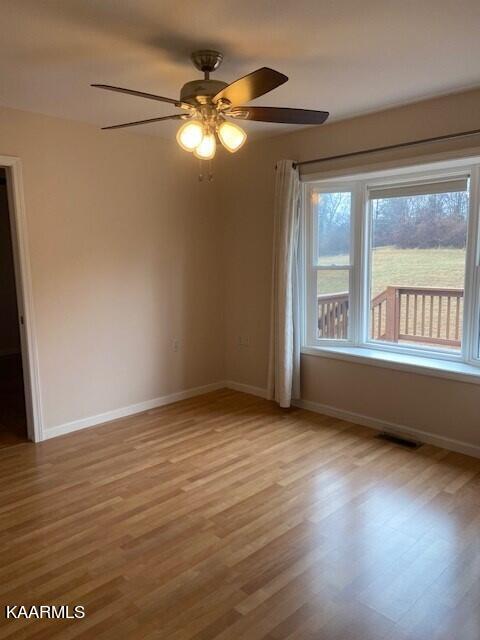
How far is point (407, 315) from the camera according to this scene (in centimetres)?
406

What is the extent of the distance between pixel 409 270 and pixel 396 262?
13cm

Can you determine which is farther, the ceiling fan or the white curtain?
the white curtain

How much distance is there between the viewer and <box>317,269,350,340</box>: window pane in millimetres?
4316

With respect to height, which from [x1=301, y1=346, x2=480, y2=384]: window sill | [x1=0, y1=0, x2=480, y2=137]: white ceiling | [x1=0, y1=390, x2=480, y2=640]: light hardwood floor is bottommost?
[x1=0, y1=390, x2=480, y2=640]: light hardwood floor

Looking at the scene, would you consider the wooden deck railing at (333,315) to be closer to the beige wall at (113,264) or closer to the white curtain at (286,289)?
the white curtain at (286,289)

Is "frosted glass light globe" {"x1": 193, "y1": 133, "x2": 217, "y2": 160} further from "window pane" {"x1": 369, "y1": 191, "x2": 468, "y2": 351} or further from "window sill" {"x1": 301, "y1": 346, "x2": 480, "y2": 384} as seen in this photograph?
"window sill" {"x1": 301, "y1": 346, "x2": 480, "y2": 384}

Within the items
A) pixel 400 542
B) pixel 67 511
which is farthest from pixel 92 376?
pixel 400 542

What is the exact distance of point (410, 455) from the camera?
3410mm

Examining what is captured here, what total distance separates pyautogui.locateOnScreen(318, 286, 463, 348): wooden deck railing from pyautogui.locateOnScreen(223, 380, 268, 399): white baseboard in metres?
0.90

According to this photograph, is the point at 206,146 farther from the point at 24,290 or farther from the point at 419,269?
the point at 419,269

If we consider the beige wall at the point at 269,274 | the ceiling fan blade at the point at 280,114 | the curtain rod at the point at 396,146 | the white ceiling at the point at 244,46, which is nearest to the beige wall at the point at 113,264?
the beige wall at the point at 269,274

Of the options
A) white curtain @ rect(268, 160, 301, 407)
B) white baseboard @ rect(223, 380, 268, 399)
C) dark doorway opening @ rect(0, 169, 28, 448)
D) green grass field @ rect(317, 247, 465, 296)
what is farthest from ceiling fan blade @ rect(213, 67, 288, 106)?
dark doorway opening @ rect(0, 169, 28, 448)

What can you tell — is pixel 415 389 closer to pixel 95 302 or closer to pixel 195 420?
pixel 195 420

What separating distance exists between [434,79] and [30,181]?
295cm
